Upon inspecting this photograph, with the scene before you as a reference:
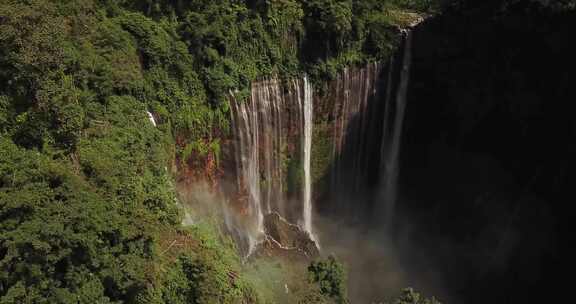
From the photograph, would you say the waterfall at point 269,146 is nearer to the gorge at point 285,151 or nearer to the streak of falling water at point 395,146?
the gorge at point 285,151

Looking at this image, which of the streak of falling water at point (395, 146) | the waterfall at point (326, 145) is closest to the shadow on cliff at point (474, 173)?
the waterfall at point (326, 145)

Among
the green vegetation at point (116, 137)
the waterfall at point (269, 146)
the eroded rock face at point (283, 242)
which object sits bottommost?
the eroded rock face at point (283, 242)

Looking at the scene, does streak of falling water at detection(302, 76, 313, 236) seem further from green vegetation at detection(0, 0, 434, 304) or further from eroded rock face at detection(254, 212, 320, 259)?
eroded rock face at detection(254, 212, 320, 259)

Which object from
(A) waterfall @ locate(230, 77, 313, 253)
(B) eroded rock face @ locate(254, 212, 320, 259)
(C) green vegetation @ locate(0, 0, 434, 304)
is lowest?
(B) eroded rock face @ locate(254, 212, 320, 259)

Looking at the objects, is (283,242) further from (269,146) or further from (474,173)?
(474,173)

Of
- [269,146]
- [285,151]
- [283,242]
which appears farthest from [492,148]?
[283,242]

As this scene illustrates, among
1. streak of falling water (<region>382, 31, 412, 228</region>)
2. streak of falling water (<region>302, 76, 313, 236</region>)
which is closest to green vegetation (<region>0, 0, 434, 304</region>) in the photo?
streak of falling water (<region>302, 76, 313, 236</region>)
